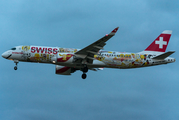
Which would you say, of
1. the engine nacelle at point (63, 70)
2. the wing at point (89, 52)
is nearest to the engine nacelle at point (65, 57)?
the wing at point (89, 52)

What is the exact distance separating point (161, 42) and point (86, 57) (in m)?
14.4

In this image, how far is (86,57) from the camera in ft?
161

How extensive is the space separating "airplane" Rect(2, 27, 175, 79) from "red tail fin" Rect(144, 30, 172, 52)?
94 cm

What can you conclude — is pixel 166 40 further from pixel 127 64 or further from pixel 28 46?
pixel 28 46

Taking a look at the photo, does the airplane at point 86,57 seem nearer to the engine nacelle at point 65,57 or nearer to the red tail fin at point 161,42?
the engine nacelle at point 65,57

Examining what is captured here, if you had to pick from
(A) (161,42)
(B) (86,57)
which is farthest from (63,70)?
(A) (161,42)

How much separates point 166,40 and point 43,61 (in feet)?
71.6

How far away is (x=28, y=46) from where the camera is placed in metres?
49.9

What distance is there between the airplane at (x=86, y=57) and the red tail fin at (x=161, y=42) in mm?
943

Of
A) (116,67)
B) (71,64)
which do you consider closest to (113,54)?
(116,67)

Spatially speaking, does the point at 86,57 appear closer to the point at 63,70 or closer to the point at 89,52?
the point at 89,52

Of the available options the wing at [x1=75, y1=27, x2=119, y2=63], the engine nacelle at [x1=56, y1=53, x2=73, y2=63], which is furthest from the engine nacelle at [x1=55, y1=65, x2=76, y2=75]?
the engine nacelle at [x1=56, y1=53, x2=73, y2=63]

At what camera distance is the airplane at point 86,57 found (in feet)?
158

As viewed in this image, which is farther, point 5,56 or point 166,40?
point 166,40
